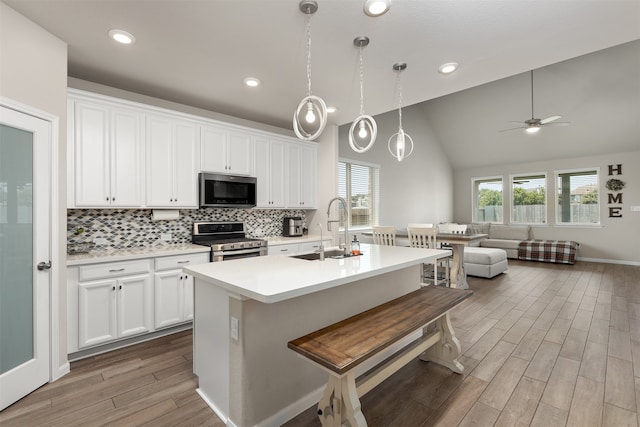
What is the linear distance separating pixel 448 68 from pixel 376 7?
4.21 ft

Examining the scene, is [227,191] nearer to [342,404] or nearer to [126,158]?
[126,158]

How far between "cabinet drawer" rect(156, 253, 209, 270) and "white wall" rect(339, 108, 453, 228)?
3280mm

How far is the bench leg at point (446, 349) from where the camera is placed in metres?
2.38

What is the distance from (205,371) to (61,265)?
149cm

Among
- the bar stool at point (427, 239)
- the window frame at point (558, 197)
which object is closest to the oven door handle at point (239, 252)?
the bar stool at point (427, 239)

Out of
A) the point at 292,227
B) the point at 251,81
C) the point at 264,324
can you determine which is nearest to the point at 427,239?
the point at 292,227

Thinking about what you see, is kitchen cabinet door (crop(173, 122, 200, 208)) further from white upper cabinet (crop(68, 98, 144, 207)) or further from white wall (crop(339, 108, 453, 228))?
white wall (crop(339, 108, 453, 228))

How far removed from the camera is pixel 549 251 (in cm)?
708

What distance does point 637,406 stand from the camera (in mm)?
1966

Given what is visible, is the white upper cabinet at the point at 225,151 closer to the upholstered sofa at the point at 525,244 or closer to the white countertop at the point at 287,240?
the white countertop at the point at 287,240

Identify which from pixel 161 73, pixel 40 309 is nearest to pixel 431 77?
pixel 161 73

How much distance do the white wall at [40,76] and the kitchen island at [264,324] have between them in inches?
48.4

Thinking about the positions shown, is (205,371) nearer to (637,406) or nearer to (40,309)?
(40,309)

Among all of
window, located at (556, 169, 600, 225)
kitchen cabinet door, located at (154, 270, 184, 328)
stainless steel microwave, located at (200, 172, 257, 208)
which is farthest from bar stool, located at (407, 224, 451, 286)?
window, located at (556, 169, 600, 225)
